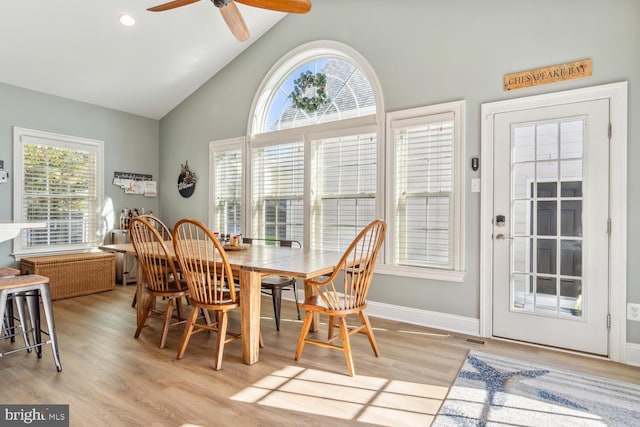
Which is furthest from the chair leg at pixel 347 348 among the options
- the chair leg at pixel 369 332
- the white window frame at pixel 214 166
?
the white window frame at pixel 214 166

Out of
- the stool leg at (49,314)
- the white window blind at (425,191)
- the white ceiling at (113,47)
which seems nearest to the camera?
the stool leg at (49,314)

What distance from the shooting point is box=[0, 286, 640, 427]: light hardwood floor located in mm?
1836

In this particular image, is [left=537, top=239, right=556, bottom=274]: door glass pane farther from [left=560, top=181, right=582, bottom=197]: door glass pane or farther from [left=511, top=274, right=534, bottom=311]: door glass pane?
[left=560, top=181, right=582, bottom=197]: door glass pane

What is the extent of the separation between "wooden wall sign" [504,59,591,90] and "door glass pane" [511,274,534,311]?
1539 millimetres

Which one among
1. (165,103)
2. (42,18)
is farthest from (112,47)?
(165,103)

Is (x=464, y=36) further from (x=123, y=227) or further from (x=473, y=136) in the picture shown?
(x=123, y=227)

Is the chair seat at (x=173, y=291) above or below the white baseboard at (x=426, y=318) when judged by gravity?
above

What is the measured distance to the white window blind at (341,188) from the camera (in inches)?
143

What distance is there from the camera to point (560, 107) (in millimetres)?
2684

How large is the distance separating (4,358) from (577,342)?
4.16m

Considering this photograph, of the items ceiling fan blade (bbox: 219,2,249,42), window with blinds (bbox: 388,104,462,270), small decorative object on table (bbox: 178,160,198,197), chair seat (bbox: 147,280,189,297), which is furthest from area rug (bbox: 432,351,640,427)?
small decorative object on table (bbox: 178,160,198,197)

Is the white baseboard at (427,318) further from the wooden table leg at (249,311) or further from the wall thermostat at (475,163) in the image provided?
the wooden table leg at (249,311)

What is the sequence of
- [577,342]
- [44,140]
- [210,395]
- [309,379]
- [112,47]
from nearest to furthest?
[210,395], [309,379], [577,342], [112,47], [44,140]

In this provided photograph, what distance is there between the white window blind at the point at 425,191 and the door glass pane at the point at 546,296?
682mm
